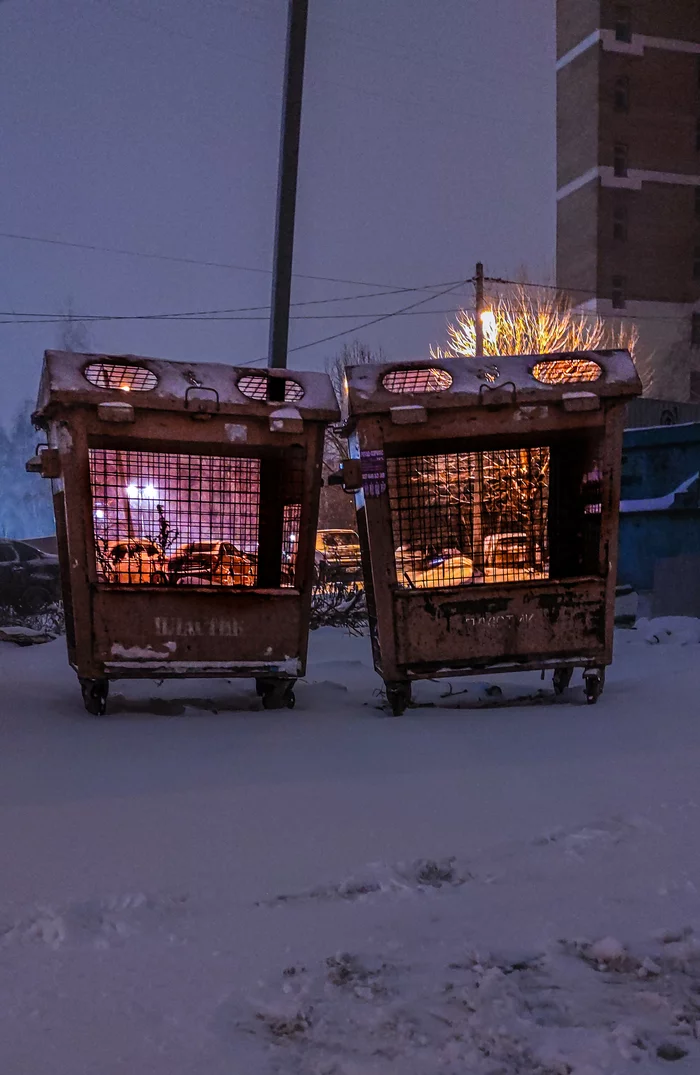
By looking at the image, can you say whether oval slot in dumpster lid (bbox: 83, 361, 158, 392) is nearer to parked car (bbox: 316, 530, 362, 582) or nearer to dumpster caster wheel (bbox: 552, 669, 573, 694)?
dumpster caster wheel (bbox: 552, 669, 573, 694)

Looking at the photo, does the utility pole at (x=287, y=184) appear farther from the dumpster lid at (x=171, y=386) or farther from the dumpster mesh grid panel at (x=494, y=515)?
the dumpster mesh grid panel at (x=494, y=515)

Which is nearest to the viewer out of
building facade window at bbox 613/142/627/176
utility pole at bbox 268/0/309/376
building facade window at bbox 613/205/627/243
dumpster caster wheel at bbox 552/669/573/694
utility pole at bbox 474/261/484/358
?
dumpster caster wheel at bbox 552/669/573/694

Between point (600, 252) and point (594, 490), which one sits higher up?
point (600, 252)

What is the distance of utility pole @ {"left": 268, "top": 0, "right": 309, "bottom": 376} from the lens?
9.33 meters

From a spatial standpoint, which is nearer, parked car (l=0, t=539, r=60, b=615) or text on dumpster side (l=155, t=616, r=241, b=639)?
text on dumpster side (l=155, t=616, r=241, b=639)

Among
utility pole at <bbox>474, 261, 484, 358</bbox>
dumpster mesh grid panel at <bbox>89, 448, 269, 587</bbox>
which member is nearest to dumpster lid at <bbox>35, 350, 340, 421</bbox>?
dumpster mesh grid panel at <bbox>89, 448, 269, 587</bbox>

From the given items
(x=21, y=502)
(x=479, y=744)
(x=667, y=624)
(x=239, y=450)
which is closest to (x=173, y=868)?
(x=479, y=744)

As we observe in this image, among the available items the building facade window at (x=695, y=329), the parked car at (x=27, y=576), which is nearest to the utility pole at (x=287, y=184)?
the parked car at (x=27, y=576)

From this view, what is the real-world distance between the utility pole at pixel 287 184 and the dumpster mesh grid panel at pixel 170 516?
370 cm

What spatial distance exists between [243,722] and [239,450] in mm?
1616

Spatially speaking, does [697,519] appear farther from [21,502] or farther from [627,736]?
[21,502]

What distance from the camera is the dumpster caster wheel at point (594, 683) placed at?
5.88 metres

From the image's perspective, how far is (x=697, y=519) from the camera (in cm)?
1061

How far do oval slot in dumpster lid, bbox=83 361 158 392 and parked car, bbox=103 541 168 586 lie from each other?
3.00ft
